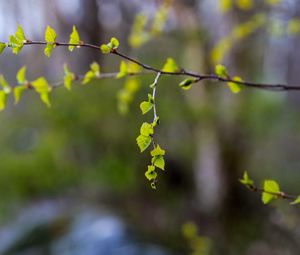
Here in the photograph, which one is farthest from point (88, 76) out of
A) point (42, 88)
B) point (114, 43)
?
point (114, 43)

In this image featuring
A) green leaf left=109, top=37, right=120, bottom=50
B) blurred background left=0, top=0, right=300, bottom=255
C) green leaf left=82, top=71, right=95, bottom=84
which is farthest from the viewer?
blurred background left=0, top=0, right=300, bottom=255

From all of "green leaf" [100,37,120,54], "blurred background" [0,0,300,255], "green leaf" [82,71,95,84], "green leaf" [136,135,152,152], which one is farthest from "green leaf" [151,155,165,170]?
"blurred background" [0,0,300,255]

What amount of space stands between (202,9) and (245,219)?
71.5 inches

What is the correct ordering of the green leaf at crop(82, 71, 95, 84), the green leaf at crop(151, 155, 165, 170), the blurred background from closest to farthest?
the green leaf at crop(151, 155, 165, 170) → the green leaf at crop(82, 71, 95, 84) → the blurred background

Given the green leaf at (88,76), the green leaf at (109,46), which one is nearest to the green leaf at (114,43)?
the green leaf at (109,46)

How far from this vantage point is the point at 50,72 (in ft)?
21.0

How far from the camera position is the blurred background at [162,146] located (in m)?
3.61

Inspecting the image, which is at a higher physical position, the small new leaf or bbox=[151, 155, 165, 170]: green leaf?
the small new leaf

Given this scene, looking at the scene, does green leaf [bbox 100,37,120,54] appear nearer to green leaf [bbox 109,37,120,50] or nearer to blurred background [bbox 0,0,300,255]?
green leaf [bbox 109,37,120,50]

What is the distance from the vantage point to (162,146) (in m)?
Result: 4.59

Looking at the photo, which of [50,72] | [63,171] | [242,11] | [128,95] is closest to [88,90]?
[63,171]

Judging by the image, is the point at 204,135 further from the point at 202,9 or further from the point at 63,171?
the point at 63,171

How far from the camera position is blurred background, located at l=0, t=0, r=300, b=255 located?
3.61 metres

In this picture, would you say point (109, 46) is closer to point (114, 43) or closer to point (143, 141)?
point (114, 43)
